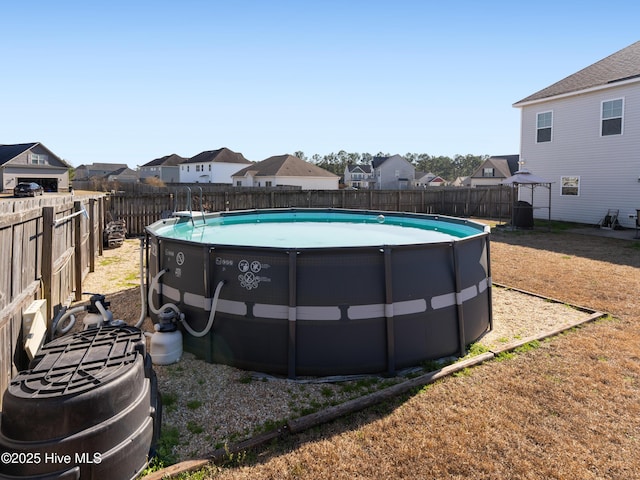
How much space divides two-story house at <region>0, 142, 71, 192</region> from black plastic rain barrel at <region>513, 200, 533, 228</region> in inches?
1408

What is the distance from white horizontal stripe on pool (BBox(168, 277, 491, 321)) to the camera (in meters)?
3.86

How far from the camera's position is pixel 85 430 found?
7.36 feet

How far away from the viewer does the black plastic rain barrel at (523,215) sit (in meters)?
15.2

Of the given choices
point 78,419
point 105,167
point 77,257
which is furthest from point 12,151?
point 78,419

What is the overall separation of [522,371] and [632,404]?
87 centimetres

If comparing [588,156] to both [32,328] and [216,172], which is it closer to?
[32,328]

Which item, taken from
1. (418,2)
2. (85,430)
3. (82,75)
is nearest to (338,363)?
(85,430)

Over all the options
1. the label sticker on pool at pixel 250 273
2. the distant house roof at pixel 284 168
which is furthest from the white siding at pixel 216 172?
the label sticker on pool at pixel 250 273

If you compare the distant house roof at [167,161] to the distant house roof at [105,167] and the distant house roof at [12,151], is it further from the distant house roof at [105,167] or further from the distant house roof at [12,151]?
the distant house roof at [12,151]

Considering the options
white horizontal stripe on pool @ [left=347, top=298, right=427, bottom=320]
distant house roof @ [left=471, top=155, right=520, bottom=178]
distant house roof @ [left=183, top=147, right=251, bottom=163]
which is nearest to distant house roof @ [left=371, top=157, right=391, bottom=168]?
distant house roof @ [left=471, top=155, right=520, bottom=178]

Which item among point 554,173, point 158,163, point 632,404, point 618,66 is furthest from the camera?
point 158,163

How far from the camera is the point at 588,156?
15.9 m

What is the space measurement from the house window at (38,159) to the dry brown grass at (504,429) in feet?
149

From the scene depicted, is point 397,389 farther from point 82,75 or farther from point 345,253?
point 82,75
